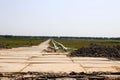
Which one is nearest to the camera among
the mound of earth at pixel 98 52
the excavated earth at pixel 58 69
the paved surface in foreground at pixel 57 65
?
the excavated earth at pixel 58 69

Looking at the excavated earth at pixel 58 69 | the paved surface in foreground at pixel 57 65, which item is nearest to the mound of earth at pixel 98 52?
the paved surface in foreground at pixel 57 65

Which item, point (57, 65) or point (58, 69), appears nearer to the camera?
point (58, 69)

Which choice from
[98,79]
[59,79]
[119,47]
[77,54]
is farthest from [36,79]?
[119,47]

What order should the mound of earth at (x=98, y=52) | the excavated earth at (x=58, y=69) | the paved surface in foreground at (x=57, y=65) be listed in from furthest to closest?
the mound of earth at (x=98, y=52), the paved surface in foreground at (x=57, y=65), the excavated earth at (x=58, y=69)

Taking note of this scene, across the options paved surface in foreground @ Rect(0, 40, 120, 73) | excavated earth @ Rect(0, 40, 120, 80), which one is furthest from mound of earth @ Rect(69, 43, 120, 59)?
excavated earth @ Rect(0, 40, 120, 80)

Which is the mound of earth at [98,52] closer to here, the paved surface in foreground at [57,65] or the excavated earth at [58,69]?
the paved surface in foreground at [57,65]

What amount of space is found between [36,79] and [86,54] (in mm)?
17783

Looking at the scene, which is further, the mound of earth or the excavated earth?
the mound of earth

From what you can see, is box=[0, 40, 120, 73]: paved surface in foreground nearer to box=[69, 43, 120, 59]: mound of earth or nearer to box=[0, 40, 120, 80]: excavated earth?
box=[0, 40, 120, 80]: excavated earth

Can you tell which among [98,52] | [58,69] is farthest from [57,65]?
[98,52]

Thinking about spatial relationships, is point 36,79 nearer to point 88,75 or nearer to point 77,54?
point 88,75

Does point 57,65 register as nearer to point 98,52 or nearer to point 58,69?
point 58,69

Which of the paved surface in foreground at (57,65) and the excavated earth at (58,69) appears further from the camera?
the paved surface in foreground at (57,65)

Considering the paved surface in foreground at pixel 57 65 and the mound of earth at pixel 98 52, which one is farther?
the mound of earth at pixel 98 52
